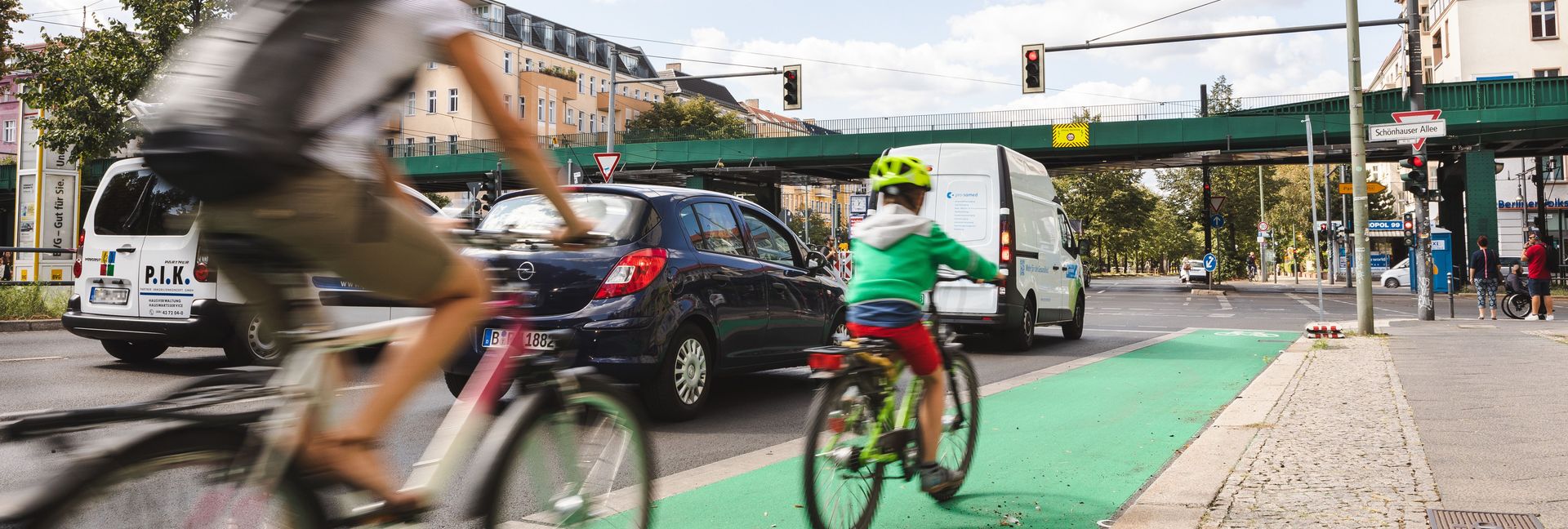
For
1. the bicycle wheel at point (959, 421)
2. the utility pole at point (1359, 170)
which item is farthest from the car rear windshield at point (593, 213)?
the utility pole at point (1359, 170)

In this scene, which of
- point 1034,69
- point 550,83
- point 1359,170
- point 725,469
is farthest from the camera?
point 550,83

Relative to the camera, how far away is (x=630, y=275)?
6492 mm

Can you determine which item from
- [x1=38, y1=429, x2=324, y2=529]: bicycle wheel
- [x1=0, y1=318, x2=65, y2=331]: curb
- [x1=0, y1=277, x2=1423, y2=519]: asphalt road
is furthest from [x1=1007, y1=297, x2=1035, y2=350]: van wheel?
[x1=0, y1=318, x2=65, y2=331]: curb

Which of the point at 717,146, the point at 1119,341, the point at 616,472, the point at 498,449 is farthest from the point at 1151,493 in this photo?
the point at 717,146

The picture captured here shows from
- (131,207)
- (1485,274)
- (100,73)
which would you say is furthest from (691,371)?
(100,73)

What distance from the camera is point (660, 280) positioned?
6586 mm

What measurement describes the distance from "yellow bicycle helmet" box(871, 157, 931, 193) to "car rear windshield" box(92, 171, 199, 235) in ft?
23.4

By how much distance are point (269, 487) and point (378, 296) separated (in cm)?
45

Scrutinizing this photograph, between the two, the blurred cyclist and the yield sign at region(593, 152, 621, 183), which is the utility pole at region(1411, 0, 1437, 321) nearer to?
the yield sign at region(593, 152, 621, 183)

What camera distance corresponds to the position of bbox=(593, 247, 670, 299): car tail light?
255 inches

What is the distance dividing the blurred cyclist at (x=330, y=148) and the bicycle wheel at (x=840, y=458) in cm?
153

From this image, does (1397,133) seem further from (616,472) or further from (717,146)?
(717,146)

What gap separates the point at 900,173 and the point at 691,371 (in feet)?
10.4

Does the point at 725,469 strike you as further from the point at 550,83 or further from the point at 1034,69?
the point at 550,83
